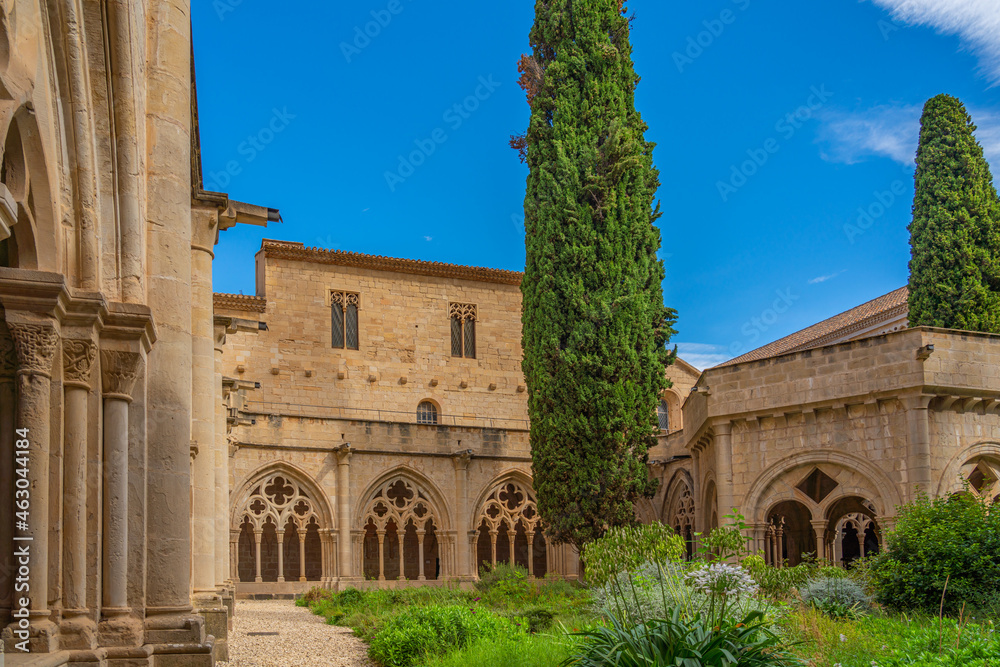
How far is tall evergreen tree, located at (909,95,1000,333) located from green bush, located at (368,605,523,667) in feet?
40.6

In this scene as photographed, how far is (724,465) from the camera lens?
47.9 feet

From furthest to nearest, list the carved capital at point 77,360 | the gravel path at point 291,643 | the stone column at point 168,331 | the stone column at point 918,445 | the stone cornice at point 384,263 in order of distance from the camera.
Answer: the stone cornice at point 384,263 < the stone column at point 918,445 < the gravel path at point 291,643 < the stone column at point 168,331 < the carved capital at point 77,360

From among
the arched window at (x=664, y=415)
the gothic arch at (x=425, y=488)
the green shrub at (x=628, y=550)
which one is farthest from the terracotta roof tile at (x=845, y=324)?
the green shrub at (x=628, y=550)

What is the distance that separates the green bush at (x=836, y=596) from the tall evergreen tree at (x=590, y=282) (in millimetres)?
5149

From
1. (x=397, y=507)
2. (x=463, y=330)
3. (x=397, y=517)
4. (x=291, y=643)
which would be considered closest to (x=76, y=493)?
(x=291, y=643)

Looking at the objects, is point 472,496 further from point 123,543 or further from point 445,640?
point 123,543

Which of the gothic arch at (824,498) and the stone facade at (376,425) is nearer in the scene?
the gothic arch at (824,498)

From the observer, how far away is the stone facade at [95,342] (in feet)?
14.6

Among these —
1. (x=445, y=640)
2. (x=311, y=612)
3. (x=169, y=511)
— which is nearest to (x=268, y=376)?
(x=311, y=612)

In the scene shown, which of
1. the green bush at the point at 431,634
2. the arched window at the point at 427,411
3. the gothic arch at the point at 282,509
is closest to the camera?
the green bush at the point at 431,634

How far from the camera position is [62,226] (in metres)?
4.83

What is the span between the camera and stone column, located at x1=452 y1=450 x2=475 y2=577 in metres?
18.6

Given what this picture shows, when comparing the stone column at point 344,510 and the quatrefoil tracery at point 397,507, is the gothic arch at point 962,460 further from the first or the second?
the stone column at point 344,510

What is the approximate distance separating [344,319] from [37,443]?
19.1m
